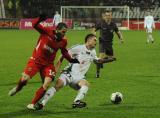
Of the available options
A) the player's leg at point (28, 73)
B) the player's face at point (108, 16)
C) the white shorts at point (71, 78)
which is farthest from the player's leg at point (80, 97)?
the player's face at point (108, 16)

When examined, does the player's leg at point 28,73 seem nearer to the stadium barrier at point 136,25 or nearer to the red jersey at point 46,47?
the red jersey at point 46,47

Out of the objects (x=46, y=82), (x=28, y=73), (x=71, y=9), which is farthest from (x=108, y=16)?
(x=71, y=9)

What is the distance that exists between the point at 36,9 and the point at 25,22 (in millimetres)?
10713

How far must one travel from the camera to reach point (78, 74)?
1205 centimetres

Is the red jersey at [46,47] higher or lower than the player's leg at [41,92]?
higher

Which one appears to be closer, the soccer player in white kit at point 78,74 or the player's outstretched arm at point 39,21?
the player's outstretched arm at point 39,21

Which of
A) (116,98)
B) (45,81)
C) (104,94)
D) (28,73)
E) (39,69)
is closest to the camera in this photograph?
(45,81)

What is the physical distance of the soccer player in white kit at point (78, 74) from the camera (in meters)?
11.7

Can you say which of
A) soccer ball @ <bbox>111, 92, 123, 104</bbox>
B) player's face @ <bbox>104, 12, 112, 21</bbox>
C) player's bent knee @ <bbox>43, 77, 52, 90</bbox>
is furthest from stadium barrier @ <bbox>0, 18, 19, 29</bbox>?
player's bent knee @ <bbox>43, 77, 52, 90</bbox>

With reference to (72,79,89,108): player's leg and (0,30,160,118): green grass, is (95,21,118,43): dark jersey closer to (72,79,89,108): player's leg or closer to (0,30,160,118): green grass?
(0,30,160,118): green grass

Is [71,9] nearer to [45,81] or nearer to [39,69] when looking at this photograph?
[39,69]

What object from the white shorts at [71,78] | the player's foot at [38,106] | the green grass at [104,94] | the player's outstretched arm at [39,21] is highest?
the player's outstretched arm at [39,21]

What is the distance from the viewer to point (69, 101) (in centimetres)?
1313

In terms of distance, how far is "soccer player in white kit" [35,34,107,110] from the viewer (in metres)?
11.7
